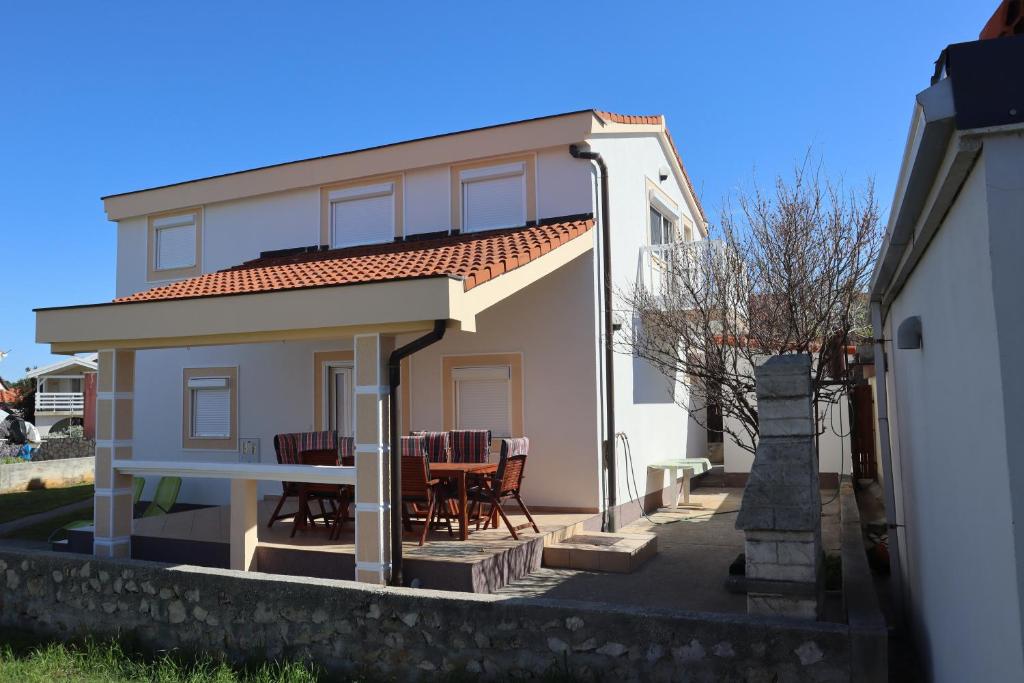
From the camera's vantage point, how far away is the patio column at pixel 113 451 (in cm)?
882

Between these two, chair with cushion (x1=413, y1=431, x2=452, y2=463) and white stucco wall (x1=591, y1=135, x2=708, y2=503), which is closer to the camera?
chair with cushion (x1=413, y1=431, x2=452, y2=463)

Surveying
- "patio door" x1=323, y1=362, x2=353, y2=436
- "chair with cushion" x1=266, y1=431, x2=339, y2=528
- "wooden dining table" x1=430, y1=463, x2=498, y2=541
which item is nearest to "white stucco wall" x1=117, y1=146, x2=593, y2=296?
"patio door" x1=323, y1=362, x2=353, y2=436

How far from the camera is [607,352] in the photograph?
427 inches

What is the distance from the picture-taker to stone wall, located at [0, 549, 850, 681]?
5.00 m

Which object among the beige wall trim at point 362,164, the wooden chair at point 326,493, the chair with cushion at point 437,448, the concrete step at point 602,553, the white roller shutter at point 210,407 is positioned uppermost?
Result: the beige wall trim at point 362,164

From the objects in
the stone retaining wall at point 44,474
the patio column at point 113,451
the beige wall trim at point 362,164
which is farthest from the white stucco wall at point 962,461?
the stone retaining wall at point 44,474

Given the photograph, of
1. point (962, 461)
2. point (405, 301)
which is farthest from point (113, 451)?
point (962, 461)

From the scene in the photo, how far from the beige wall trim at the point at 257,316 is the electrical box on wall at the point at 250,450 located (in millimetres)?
4018

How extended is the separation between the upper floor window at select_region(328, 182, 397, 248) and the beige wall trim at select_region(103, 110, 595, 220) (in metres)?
0.26

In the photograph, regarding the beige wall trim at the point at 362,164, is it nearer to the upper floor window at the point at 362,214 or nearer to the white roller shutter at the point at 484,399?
the upper floor window at the point at 362,214

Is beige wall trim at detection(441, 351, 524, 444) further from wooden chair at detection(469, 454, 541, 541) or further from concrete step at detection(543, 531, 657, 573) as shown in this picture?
concrete step at detection(543, 531, 657, 573)

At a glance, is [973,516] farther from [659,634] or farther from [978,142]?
[659,634]

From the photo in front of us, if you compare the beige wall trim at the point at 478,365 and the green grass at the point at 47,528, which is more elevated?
the beige wall trim at the point at 478,365

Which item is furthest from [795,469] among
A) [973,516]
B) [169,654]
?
[169,654]
